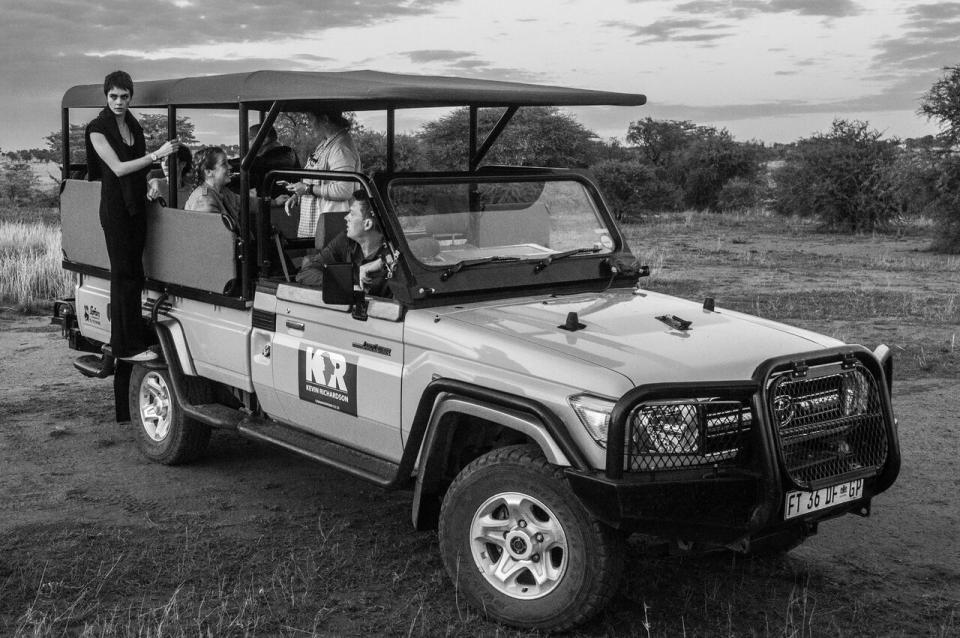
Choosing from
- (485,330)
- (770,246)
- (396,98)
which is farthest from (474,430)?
(770,246)

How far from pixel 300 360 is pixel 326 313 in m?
0.31

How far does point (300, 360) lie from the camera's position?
5.17 m

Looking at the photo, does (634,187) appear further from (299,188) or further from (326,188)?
(326,188)

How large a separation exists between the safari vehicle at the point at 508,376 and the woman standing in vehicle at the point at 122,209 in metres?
0.13

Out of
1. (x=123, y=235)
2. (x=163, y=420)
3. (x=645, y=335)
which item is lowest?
(x=163, y=420)

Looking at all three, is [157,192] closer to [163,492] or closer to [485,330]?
[163,492]

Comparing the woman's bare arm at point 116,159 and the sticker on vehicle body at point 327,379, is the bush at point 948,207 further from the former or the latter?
the sticker on vehicle body at point 327,379

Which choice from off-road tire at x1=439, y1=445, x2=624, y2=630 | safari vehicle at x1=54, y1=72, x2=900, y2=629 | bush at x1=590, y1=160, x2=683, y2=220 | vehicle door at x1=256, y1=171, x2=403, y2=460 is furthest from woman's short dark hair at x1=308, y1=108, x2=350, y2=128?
bush at x1=590, y1=160, x2=683, y2=220

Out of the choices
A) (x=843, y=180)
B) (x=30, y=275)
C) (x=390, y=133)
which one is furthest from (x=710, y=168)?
(x=390, y=133)

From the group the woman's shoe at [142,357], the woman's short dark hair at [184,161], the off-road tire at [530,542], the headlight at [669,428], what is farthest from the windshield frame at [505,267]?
the woman's shoe at [142,357]

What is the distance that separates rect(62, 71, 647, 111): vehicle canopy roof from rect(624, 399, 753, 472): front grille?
1.72 meters

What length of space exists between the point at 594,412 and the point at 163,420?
3492 millimetres

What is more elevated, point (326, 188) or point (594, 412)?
point (326, 188)

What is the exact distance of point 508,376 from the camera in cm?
414
